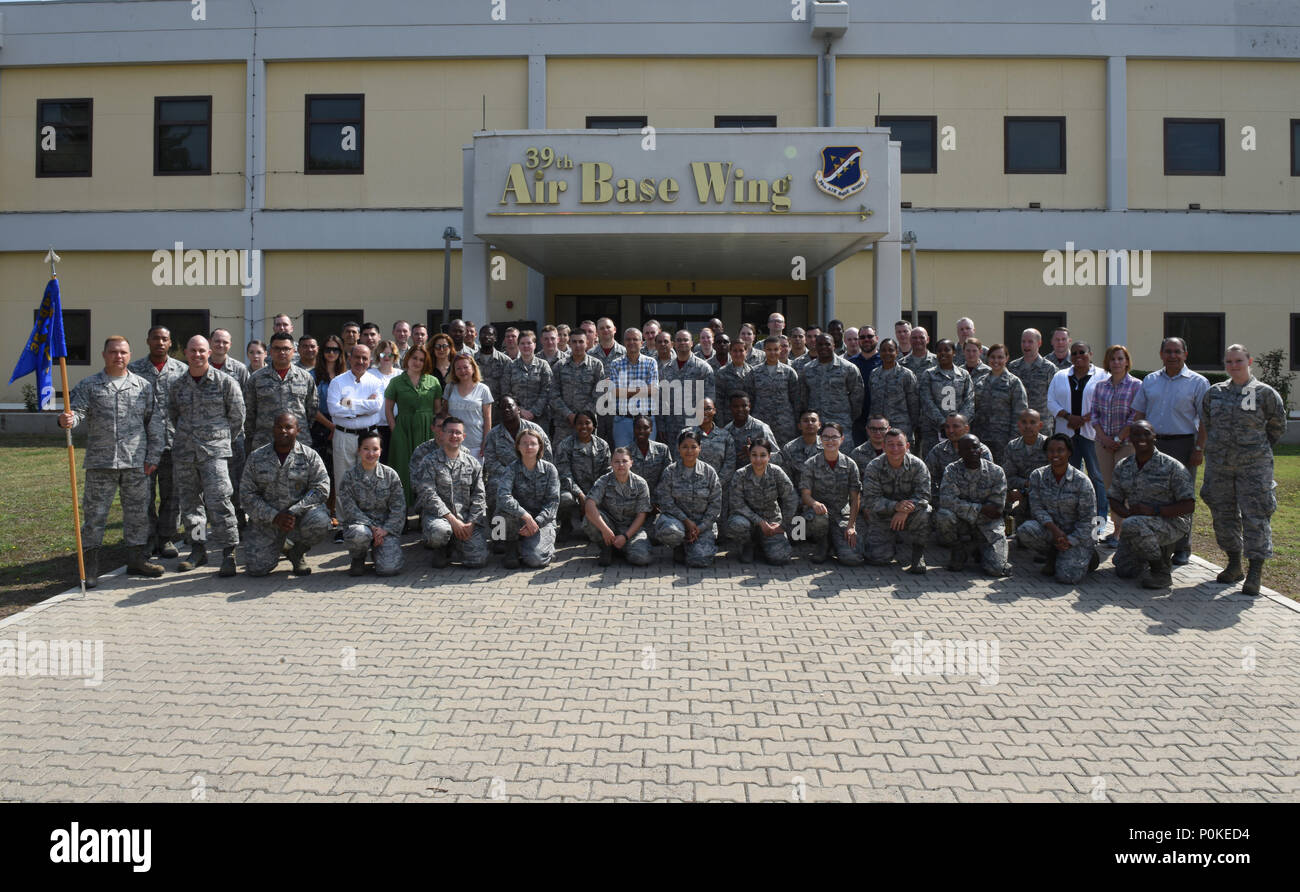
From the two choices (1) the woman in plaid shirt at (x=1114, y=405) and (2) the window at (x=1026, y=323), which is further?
(2) the window at (x=1026, y=323)

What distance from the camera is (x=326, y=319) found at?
2053 centimetres

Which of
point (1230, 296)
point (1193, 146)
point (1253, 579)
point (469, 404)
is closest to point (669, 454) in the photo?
point (469, 404)

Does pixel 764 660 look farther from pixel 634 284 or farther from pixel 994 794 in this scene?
pixel 634 284

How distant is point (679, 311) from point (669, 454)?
39.9 feet

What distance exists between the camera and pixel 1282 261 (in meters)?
20.2

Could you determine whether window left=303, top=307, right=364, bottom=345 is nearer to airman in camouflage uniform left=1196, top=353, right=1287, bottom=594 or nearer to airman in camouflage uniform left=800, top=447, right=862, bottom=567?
airman in camouflage uniform left=800, top=447, right=862, bottom=567

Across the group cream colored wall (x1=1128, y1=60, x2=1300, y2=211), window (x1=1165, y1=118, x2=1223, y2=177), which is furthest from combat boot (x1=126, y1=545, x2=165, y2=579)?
window (x1=1165, y1=118, x2=1223, y2=177)

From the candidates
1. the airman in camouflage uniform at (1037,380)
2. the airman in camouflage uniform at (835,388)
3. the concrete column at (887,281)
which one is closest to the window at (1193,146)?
the concrete column at (887,281)

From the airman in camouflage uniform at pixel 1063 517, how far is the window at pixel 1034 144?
13730 millimetres

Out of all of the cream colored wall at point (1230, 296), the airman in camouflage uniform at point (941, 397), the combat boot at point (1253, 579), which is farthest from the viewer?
the cream colored wall at point (1230, 296)

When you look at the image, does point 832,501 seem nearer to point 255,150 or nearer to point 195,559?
point 195,559

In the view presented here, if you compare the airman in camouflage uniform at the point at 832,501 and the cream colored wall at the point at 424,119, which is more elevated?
the cream colored wall at the point at 424,119

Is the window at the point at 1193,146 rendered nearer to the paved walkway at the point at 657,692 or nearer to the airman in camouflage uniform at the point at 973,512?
the airman in camouflage uniform at the point at 973,512

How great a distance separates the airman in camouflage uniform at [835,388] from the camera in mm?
10000
